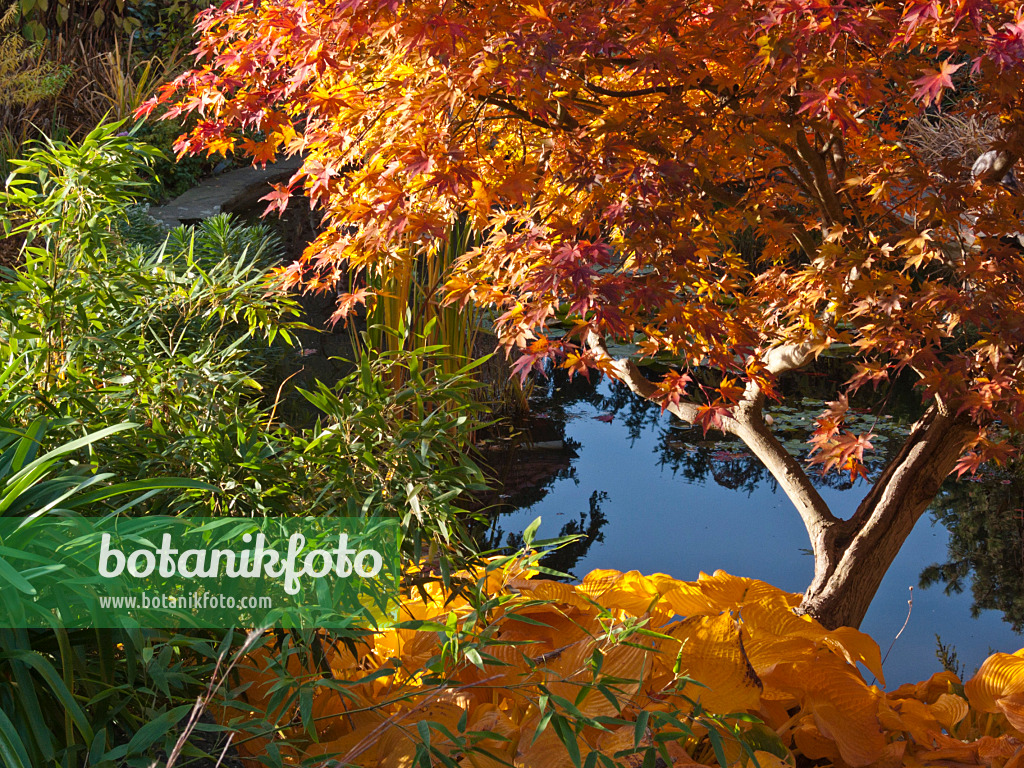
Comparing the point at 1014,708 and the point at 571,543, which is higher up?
the point at 571,543

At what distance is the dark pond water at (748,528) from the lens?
2.86m

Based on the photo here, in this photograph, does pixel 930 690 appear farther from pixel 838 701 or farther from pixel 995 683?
pixel 838 701

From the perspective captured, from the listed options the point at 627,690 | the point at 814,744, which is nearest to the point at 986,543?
the point at 814,744

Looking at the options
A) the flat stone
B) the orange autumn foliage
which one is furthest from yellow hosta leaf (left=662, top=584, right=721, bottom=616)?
the flat stone

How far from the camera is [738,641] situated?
141cm

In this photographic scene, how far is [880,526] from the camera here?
80.2 inches

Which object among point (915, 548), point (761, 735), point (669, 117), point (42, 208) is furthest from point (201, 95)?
point (915, 548)

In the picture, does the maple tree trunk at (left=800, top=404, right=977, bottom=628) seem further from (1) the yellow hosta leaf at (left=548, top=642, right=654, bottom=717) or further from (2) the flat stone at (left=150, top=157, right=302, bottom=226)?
(2) the flat stone at (left=150, top=157, right=302, bottom=226)

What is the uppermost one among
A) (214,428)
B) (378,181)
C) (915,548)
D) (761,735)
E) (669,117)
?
(915,548)

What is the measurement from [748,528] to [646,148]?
247 cm

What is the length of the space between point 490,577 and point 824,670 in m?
0.69

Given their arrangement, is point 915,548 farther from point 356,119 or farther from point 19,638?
point 19,638

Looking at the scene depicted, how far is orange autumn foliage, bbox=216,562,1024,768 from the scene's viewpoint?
1.15 metres

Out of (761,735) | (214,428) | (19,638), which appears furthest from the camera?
(761,735)
